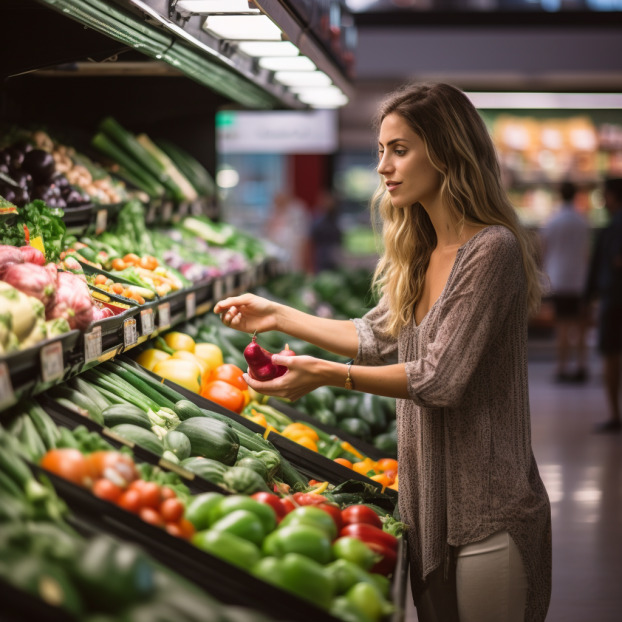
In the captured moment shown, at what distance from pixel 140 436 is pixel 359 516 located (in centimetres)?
61

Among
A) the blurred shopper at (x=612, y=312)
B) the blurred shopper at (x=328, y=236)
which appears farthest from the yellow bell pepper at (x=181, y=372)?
the blurred shopper at (x=328, y=236)

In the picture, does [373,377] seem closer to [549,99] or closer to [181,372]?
[181,372]

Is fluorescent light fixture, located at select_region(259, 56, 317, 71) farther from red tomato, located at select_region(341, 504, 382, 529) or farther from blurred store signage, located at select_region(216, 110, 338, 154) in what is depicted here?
blurred store signage, located at select_region(216, 110, 338, 154)

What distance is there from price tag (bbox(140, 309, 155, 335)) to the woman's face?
3.11 feet

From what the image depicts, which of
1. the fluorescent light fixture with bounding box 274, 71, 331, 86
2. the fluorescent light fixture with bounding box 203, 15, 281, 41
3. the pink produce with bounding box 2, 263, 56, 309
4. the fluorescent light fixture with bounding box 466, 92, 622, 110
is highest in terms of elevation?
the fluorescent light fixture with bounding box 466, 92, 622, 110

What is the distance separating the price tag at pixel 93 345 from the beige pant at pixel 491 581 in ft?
3.56

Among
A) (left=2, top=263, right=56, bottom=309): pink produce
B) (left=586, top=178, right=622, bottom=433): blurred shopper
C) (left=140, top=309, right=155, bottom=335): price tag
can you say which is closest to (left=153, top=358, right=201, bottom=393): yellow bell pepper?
(left=140, top=309, right=155, bottom=335): price tag

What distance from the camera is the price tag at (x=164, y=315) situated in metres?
2.97

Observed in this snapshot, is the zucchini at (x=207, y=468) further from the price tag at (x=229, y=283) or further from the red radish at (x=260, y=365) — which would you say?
the price tag at (x=229, y=283)

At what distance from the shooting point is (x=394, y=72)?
10.1 m

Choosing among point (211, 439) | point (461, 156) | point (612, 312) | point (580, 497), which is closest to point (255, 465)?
point (211, 439)

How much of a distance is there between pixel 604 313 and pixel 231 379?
4957 mm

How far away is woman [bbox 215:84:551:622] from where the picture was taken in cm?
204

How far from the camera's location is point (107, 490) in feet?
5.28
